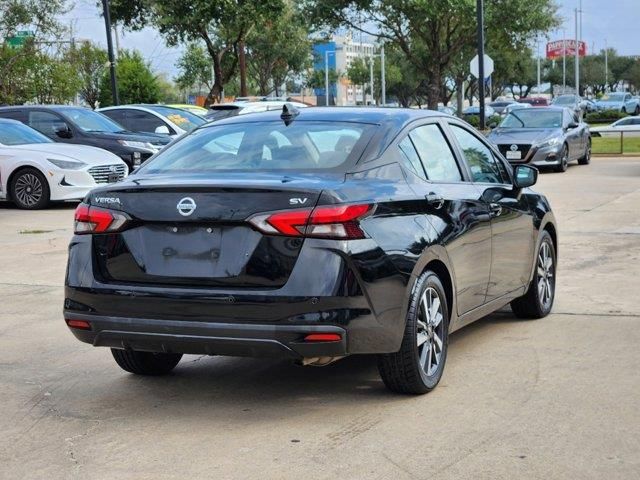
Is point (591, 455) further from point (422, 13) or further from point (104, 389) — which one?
point (422, 13)

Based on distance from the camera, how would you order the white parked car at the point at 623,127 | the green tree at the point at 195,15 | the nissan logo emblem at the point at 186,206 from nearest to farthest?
the nissan logo emblem at the point at 186,206 < the green tree at the point at 195,15 < the white parked car at the point at 623,127

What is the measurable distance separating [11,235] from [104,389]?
26.5 feet

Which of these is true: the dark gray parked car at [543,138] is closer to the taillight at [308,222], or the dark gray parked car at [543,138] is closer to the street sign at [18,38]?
the street sign at [18,38]

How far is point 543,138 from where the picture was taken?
78.4 ft

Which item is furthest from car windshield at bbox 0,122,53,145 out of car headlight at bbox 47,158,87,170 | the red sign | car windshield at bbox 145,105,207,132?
the red sign

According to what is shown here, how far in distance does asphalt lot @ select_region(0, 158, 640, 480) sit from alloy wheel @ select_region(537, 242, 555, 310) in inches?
6.9

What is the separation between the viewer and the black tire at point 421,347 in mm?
5543

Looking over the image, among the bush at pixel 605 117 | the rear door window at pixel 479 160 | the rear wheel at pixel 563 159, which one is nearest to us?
the rear door window at pixel 479 160

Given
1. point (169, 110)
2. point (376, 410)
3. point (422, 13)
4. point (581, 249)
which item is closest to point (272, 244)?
point (376, 410)

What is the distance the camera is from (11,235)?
13.7m

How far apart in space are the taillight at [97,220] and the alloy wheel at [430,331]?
164 cm

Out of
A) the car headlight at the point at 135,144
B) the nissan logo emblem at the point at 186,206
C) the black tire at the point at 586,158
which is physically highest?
the nissan logo emblem at the point at 186,206

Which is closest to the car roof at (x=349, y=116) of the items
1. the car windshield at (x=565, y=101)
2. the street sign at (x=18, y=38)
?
the street sign at (x=18, y=38)

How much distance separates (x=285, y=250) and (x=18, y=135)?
13877mm
